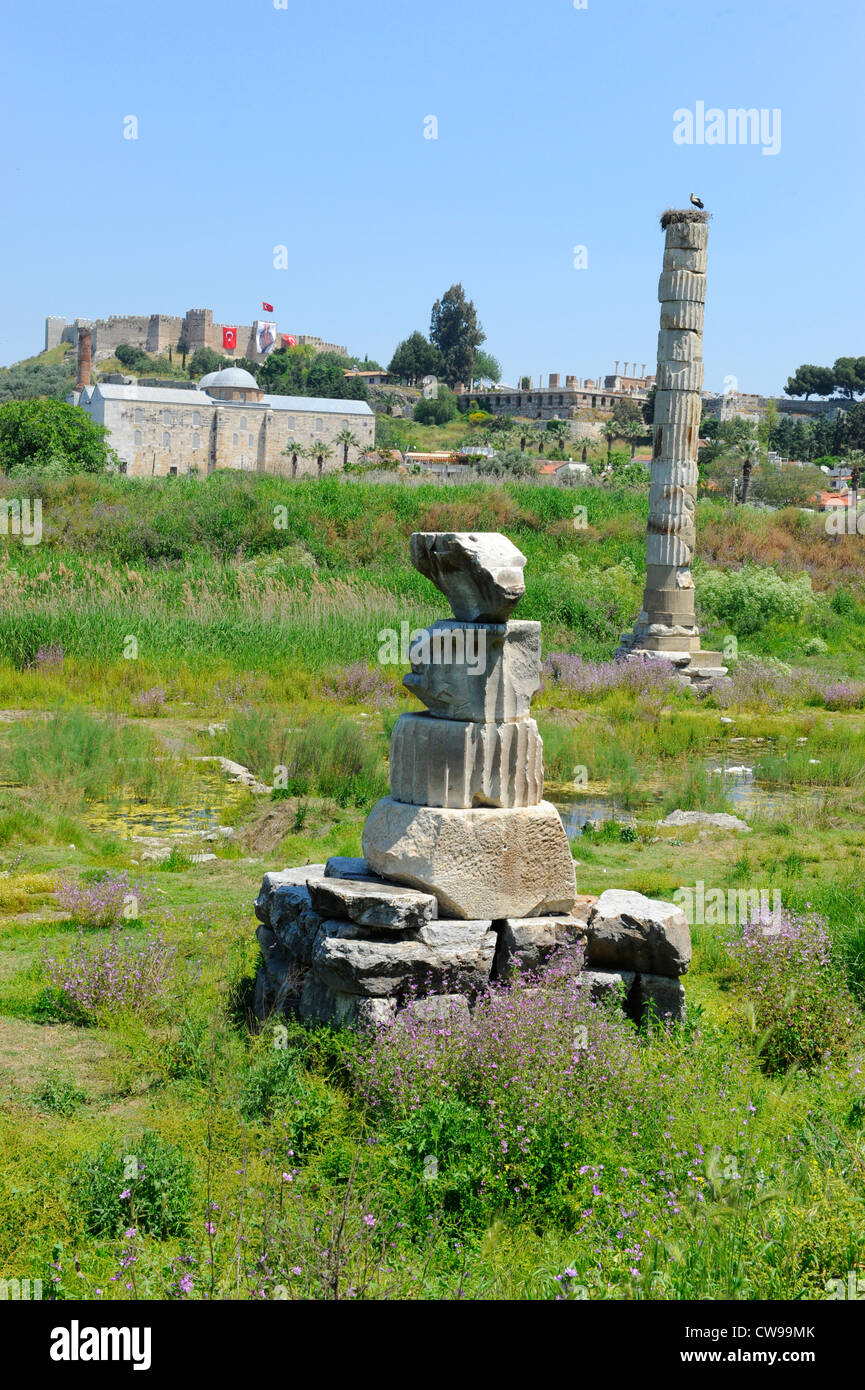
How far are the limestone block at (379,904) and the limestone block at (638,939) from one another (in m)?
0.81

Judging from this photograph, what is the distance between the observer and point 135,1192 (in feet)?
13.2

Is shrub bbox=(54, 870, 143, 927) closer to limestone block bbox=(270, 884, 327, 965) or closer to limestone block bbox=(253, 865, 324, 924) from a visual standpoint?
limestone block bbox=(253, 865, 324, 924)

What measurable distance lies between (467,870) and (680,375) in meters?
14.8

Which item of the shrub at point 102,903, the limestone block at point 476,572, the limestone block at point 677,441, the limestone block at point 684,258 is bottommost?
the shrub at point 102,903

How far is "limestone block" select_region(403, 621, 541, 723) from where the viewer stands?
546 centimetres

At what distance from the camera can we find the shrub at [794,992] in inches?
225

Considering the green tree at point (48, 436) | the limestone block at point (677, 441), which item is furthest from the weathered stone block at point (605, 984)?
the green tree at point (48, 436)

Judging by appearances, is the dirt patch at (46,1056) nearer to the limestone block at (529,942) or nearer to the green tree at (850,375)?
the limestone block at (529,942)

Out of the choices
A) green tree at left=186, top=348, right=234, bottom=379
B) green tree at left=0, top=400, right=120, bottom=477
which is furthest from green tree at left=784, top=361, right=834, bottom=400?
green tree at left=0, top=400, right=120, bottom=477

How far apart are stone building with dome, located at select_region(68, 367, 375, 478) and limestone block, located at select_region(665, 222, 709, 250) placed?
48.1 m

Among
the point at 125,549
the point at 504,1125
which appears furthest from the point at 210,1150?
the point at 125,549

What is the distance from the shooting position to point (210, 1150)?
4.32 meters

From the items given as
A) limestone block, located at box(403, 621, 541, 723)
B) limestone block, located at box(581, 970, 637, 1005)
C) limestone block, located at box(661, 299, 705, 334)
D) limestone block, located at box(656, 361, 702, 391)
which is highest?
limestone block, located at box(661, 299, 705, 334)

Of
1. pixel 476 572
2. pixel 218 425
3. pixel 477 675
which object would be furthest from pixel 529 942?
pixel 218 425
